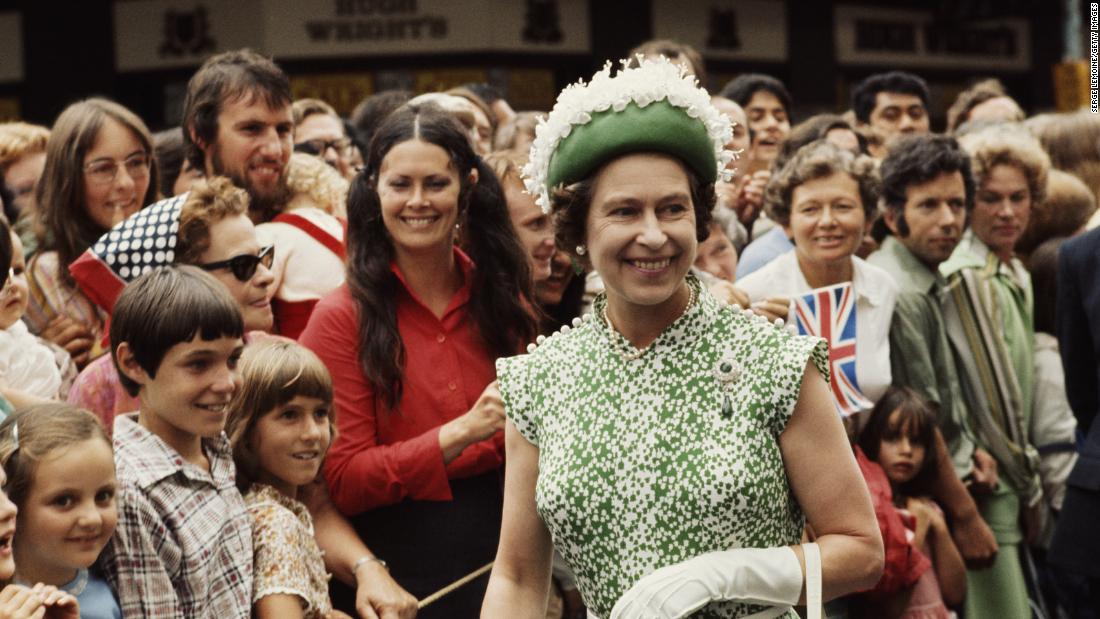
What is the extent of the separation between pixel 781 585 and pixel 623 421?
460mm

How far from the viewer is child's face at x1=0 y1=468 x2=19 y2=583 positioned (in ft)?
11.2

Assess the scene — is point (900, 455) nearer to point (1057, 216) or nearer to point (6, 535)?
point (1057, 216)

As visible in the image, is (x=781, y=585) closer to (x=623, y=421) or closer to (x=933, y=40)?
(x=623, y=421)

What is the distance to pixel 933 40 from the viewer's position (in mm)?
21375

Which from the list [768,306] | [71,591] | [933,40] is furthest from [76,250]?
[933,40]

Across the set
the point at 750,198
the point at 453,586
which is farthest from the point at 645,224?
the point at 750,198

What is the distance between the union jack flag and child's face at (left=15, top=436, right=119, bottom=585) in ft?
8.60

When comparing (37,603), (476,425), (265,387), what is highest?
(265,387)

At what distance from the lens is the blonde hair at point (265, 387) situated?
438 centimetres

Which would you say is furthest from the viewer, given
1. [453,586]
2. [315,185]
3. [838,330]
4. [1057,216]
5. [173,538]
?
[1057,216]

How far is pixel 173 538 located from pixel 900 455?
3072 mm

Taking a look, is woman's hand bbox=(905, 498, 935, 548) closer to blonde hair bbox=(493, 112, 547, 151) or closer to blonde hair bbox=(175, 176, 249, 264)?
blonde hair bbox=(493, 112, 547, 151)

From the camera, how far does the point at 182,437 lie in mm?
4051

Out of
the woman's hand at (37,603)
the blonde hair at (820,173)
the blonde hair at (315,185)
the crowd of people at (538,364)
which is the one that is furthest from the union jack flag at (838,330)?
the woman's hand at (37,603)
